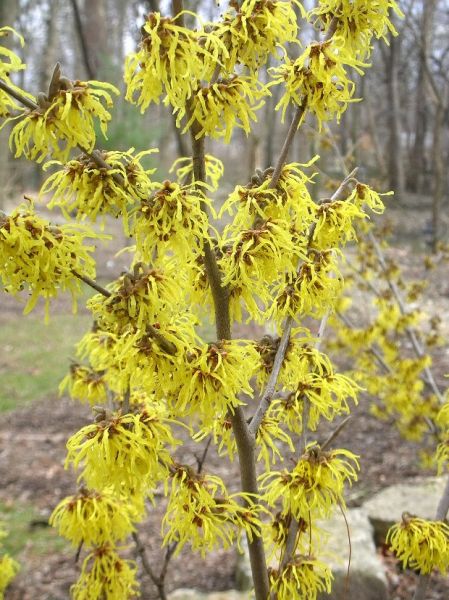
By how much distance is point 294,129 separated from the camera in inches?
60.6

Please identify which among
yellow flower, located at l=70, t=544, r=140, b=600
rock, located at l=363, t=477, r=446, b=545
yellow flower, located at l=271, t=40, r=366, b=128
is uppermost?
yellow flower, located at l=271, t=40, r=366, b=128

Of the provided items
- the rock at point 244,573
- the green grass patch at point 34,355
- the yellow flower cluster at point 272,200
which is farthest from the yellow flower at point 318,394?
the green grass patch at point 34,355

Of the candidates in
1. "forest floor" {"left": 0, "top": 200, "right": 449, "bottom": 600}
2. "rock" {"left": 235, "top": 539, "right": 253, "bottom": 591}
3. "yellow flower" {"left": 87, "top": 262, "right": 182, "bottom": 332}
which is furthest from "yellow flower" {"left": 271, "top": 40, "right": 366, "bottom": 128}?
"rock" {"left": 235, "top": 539, "right": 253, "bottom": 591}

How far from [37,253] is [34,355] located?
764cm

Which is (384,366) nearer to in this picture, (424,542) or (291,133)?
(424,542)

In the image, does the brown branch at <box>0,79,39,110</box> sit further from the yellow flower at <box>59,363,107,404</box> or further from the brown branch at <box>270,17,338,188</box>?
the yellow flower at <box>59,363,107,404</box>

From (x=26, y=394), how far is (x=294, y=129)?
6.30m

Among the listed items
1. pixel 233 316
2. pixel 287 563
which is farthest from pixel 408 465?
pixel 233 316

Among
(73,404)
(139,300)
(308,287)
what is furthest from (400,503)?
(73,404)

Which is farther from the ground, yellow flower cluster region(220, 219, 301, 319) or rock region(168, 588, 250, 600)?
yellow flower cluster region(220, 219, 301, 319)

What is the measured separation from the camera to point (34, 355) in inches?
335

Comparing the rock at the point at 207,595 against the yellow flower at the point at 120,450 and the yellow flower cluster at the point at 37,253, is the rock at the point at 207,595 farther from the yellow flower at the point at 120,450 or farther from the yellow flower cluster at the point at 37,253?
the yellow flower cluster at the point at 37,253

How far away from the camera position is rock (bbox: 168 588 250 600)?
3402 mm

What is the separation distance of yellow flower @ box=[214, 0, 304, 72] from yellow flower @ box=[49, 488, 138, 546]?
4.21 feet
